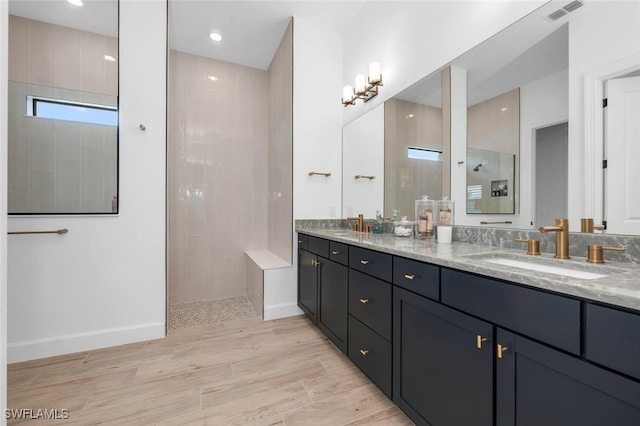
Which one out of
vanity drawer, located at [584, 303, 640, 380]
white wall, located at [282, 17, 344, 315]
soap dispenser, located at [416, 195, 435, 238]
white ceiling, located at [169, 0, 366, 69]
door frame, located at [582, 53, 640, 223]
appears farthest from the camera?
white wall, located at [282, 17, 344, 315]

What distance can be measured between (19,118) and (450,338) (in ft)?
10.2

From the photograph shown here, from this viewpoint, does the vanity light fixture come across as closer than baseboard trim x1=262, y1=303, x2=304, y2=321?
Yes

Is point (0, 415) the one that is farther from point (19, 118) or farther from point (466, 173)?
point (466, 173)

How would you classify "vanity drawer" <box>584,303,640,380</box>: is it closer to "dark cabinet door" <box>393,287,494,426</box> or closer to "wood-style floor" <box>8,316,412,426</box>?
"dark cabinet door" <box>393,287,494,426</box>

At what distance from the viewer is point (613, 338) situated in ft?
2.05

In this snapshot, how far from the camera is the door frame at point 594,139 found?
1070 mm

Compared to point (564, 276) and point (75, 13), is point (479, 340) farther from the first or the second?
point (75, 13)

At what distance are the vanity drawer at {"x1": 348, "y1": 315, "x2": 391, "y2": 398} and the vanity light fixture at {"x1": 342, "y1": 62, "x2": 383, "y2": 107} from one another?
198cm

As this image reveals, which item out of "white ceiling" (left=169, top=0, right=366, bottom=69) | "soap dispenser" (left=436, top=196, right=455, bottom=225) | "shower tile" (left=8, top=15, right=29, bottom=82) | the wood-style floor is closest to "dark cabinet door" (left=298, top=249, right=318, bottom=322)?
the wood-style floor

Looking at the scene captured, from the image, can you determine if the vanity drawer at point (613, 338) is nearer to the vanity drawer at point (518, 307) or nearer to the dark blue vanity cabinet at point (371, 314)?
the vanity drawer at point (518, 307)

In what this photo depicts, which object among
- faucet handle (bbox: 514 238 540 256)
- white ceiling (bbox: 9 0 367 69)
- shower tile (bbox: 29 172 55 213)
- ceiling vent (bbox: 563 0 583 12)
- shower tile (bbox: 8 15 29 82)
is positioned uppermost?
white ceiling (bbox: 9 0 367 69)

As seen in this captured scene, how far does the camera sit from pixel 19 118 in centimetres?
192

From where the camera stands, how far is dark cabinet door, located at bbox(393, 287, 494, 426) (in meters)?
0.92

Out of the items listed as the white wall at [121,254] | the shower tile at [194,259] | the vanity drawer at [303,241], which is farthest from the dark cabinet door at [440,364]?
the shower tile at [194,259]
